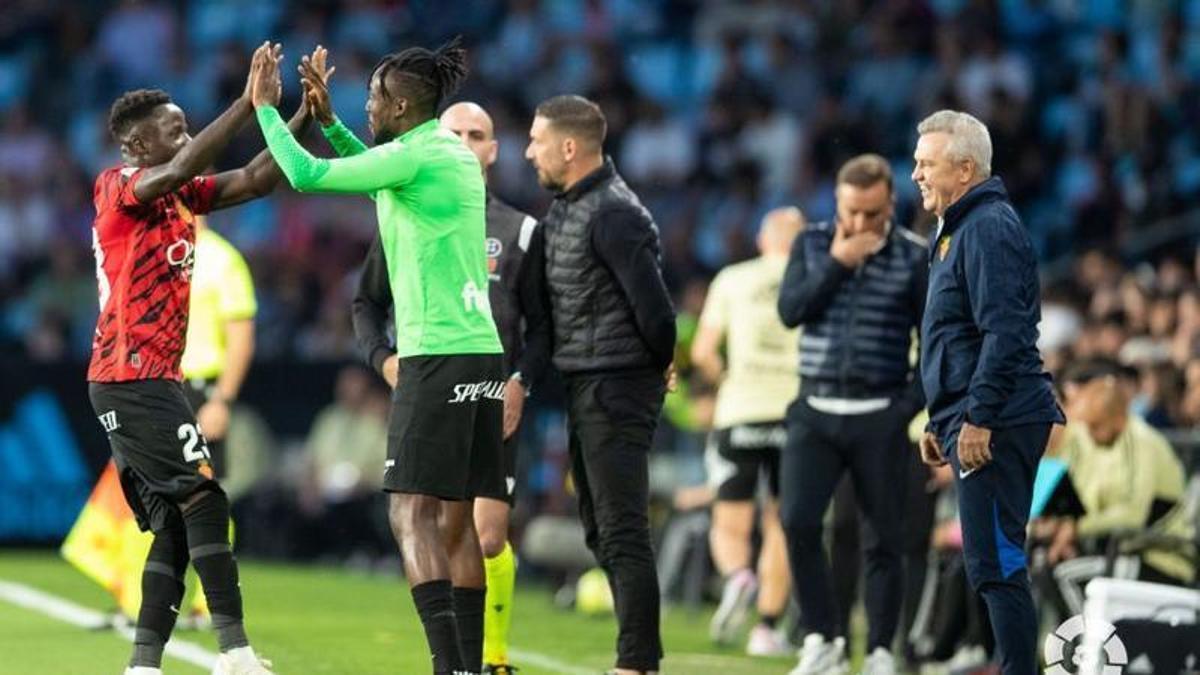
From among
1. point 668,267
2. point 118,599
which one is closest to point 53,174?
point 668,267

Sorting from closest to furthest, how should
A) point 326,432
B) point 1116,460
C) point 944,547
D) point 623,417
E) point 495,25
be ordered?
1. point 623,417
2. point 1116,460
3. point 944,547
4. point 326,432
5. point 495,25

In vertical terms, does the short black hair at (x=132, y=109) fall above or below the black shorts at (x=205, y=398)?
above

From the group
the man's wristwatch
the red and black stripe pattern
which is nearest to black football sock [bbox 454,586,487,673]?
the man's wristwatch

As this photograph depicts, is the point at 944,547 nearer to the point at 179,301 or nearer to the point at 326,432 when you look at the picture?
the point at 179,301

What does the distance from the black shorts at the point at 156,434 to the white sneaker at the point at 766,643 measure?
4.52 m

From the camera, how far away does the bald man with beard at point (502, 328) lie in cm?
991

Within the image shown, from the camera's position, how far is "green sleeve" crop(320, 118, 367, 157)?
29.0 feet

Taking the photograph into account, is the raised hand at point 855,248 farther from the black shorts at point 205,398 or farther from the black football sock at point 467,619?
the black shorts at point 205,398

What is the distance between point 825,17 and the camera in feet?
75.4

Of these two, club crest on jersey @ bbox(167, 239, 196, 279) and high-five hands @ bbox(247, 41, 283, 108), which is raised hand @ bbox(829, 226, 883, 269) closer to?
club crest on jersey @ bbox(167, 239, 196, 279)

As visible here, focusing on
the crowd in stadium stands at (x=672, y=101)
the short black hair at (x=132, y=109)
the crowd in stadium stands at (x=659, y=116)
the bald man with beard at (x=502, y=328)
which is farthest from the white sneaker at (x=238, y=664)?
the crowd in stadium stands at (x=672, y=101)

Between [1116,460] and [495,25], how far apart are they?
42.5 feet

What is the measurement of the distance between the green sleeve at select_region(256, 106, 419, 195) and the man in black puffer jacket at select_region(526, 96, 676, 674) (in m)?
1.52

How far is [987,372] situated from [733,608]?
5.06 metres
